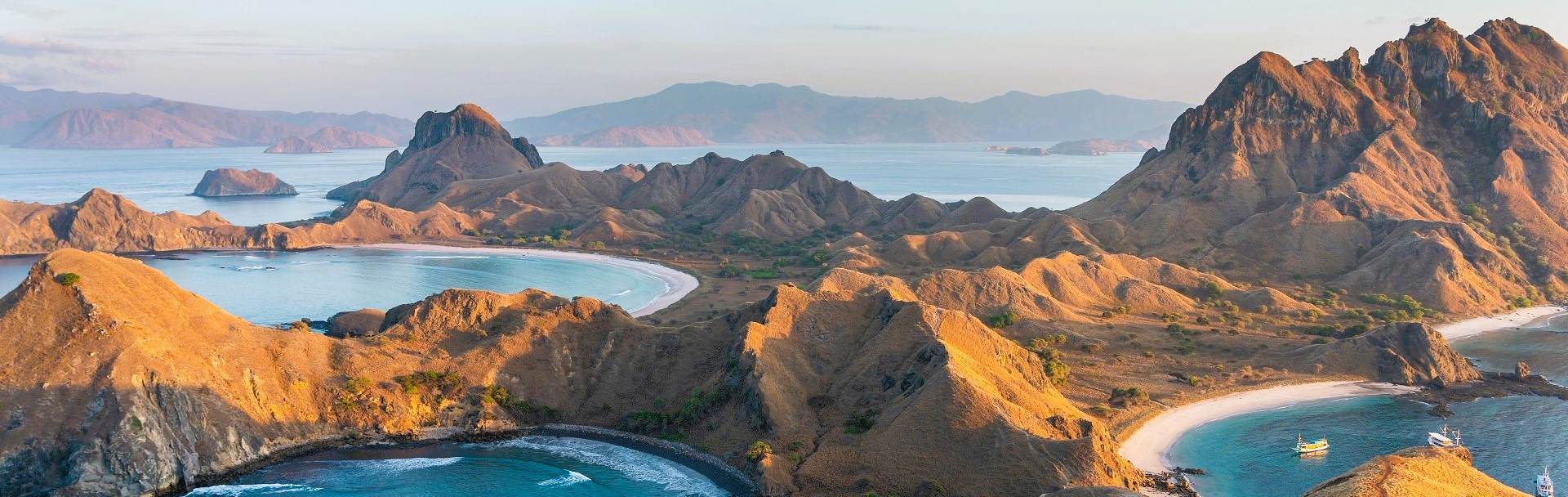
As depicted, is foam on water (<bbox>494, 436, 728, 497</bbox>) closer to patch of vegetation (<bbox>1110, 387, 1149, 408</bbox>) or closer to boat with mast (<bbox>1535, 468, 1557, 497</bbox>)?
patch of vegetation (<bbox>1110, 387, 1149, 408</bbox>)

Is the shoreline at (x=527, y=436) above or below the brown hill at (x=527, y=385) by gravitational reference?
below

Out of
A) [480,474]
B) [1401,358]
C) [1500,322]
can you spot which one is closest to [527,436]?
[480,474]

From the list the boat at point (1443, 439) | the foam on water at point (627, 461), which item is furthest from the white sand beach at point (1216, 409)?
the foam on water at point (627, 461)

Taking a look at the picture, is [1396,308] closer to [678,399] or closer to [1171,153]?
[1171,153]

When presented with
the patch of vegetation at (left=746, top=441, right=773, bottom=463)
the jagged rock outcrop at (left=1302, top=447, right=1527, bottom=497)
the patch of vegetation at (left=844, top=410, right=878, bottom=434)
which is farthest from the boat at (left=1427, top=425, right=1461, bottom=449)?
the patch of vegetation at (left=746, top=441, right=773, bottom=463)

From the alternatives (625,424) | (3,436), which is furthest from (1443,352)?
(3,436)

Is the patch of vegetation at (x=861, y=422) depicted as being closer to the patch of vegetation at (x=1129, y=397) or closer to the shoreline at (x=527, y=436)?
the shoreline at (x=527, y=436)

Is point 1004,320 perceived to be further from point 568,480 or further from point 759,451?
point 568,480

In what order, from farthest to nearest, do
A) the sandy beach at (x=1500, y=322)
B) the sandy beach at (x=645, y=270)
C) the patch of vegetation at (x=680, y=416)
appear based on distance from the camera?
the sandy beach at (x=645, y=270) → the sandy beach at (x=1500, y=322) → the patch of vegetation at (x=680, y=416)
